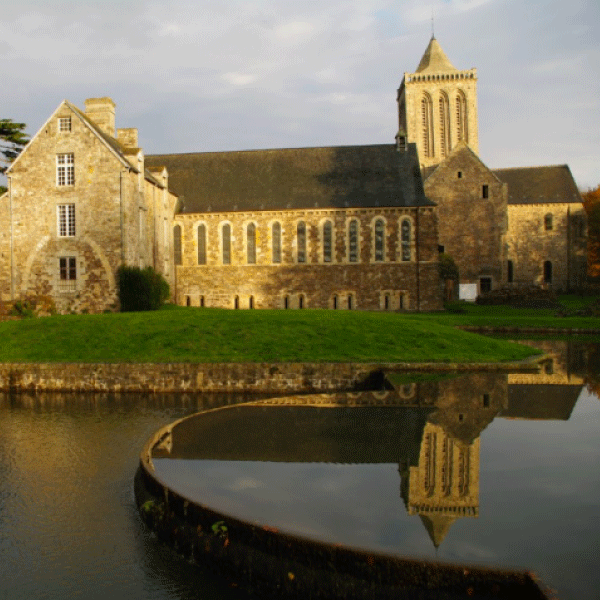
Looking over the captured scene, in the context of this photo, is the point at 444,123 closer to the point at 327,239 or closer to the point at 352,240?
the point at 352,240

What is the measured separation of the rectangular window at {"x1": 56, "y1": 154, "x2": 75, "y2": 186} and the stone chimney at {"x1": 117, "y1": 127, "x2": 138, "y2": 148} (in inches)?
159

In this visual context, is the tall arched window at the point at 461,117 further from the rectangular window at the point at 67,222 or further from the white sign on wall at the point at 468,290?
the rectangular window at the point at 67,222

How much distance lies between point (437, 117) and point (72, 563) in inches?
3059

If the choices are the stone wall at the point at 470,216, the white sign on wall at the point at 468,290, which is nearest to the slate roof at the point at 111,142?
the stone wall at the point at 470,216

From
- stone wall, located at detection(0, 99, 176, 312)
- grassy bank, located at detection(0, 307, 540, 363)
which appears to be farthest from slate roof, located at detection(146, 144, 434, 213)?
grassy bank, located at detection(0, 307, 540, 363)

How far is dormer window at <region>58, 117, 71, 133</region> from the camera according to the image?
116ft

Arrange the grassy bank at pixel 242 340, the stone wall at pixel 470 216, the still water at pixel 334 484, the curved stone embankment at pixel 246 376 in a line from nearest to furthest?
the still water at pixel 334 484
the curved stone embankment at pixel 246 376
the grassy bank at pixel 242 340
the stone wall at pixel 470 216

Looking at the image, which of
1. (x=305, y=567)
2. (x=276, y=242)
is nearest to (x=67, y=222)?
(x=276, y=242)

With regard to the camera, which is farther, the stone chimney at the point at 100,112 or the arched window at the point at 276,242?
the arched window at the point at 276,242

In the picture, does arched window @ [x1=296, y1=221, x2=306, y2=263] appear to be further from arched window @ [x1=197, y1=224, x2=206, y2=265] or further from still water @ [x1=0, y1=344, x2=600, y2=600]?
still water @ [x1=0, y1=344, x2=600, y2=600]

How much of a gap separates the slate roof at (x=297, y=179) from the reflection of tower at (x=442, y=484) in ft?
114

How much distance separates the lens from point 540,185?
71.1 m

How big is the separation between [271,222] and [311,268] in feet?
14.0

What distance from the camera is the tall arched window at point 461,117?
79.2 m
